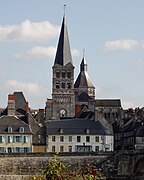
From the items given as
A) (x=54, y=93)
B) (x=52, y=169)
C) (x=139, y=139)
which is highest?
(x=54, y=93)

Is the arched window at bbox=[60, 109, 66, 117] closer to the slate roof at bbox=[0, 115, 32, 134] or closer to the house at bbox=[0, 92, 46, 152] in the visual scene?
the house at bbox=[0, 92, 46, 152]

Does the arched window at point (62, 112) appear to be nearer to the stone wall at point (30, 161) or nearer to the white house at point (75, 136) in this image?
the white house at point (75, 136)

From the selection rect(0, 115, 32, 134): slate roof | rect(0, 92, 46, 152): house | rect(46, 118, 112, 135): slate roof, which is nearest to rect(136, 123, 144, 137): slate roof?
rect(46, 118, 112, 135): slate roof

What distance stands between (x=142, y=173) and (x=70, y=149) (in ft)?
41.6

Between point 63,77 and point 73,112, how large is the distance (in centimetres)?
761

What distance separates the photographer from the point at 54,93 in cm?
10850

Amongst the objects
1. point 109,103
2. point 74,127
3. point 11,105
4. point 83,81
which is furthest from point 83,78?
point 74,127

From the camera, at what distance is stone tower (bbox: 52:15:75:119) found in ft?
345

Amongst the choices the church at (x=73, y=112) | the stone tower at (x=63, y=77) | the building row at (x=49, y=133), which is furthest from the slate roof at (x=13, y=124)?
the stone tower at (x=63, y=77)

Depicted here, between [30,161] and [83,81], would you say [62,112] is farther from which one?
[30,161]

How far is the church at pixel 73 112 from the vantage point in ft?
237

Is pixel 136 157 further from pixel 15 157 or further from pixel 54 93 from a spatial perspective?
pixel 54 93

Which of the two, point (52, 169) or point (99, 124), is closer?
point (52, 169)

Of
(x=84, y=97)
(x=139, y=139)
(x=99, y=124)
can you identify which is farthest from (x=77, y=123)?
(x=84, y=97)
